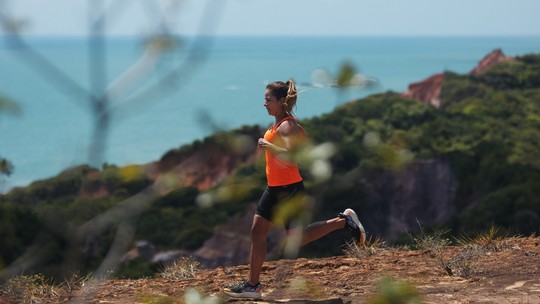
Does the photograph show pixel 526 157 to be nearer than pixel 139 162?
No

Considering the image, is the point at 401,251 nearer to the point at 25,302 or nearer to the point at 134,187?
the point at 25,302

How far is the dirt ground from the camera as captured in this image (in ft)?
18.9

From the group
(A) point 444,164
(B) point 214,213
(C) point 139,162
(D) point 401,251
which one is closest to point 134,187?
(B) point 214,213

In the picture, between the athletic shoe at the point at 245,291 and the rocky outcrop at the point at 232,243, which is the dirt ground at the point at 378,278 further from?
the rocky outcrop at the point at 232,243

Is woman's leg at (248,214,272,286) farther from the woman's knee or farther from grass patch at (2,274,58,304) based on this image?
grass patch at (2,274,58,304)

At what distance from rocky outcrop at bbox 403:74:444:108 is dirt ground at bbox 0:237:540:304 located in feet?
133

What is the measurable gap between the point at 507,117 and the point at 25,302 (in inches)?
1310

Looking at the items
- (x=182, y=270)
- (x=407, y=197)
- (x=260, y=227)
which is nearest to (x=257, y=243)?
(x=260, y=227)

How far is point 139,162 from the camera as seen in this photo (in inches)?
96.3

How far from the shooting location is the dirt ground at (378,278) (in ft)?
18.9

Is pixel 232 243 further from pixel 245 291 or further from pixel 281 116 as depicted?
pixel 281 116

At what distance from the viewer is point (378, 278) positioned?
594 cm

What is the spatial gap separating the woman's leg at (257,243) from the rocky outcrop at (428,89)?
4196 centimetres

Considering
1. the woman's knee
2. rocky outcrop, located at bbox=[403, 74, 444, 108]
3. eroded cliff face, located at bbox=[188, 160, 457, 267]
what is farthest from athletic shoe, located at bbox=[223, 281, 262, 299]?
rocky outcrop, located at bbox=[403, 74, 444, 108]
